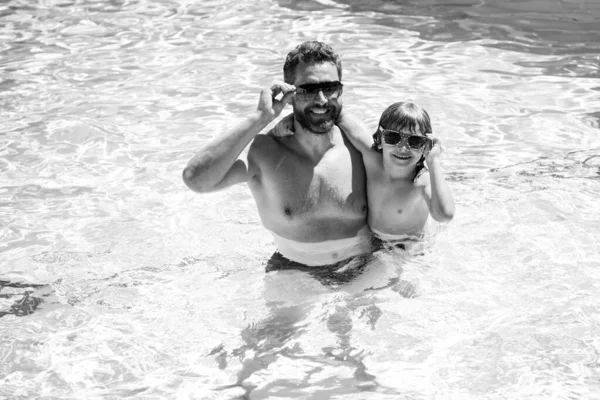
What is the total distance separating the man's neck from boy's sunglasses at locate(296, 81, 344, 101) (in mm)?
204

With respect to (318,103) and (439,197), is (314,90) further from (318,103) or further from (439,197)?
(439,197)

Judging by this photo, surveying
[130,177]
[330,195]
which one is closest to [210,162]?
[330,195]

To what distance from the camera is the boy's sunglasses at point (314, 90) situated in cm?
404

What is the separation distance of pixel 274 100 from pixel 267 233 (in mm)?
1742

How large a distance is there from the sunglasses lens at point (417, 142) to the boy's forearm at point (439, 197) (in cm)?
10

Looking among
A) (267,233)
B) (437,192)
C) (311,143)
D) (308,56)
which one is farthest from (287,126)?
(267,233)

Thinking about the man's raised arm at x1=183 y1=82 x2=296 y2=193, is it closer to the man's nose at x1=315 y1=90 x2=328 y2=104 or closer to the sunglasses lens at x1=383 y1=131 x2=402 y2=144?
the man's nose at x1=315 y1=90 x2=328 y2=104

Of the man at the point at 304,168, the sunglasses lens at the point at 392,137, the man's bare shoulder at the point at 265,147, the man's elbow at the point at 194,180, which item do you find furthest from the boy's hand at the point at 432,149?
the man's elbow at the point at 194,180

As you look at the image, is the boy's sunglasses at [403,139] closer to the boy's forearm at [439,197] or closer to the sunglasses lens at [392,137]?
the sunglasses lens at [392,137]

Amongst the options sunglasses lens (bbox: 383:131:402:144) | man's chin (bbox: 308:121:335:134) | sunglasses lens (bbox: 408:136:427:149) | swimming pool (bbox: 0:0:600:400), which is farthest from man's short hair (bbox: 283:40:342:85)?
swimming pool (bbox: 0:0:600:400)

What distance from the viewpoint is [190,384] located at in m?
3.94

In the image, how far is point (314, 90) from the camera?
4.04 meters

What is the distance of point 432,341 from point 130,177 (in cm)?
324

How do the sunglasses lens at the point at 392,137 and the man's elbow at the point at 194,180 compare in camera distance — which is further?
the sunglasses lens at the point at 392,137
